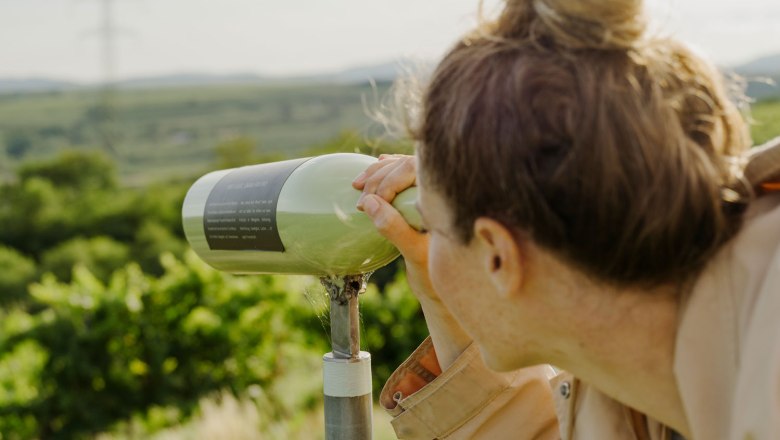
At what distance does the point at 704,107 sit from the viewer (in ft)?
3.83

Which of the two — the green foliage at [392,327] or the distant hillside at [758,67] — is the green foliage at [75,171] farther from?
the distant hillside at [758,67]

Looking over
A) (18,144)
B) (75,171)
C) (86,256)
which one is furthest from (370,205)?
(18,144)

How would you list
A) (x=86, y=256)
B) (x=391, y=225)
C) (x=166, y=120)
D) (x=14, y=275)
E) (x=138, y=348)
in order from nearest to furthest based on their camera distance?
(x=391, y=225)
(x=138, y=348)
(x=86, y=256)
(x=14, y=275)
(x=166, y=120)

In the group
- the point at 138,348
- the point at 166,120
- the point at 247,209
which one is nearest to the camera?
the point at 247,209

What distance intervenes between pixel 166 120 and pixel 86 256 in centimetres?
4520

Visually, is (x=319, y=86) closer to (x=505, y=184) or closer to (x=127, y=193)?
(x=127, y=193)

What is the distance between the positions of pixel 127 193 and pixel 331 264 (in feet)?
96.1

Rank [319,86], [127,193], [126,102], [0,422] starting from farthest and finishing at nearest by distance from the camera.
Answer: [126,102]
[319,86]
[127,193]
[0,422]

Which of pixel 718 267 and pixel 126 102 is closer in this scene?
pixel 718 267

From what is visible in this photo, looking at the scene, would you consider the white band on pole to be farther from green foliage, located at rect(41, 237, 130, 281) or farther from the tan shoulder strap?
green foliage, located at rect(41, 237, 130, 281)

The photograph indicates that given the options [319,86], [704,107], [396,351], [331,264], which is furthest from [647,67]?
[319,86]

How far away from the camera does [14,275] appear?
25328 mm

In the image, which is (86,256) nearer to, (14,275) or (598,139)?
(14,275)

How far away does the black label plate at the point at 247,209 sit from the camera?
5.67 ft
